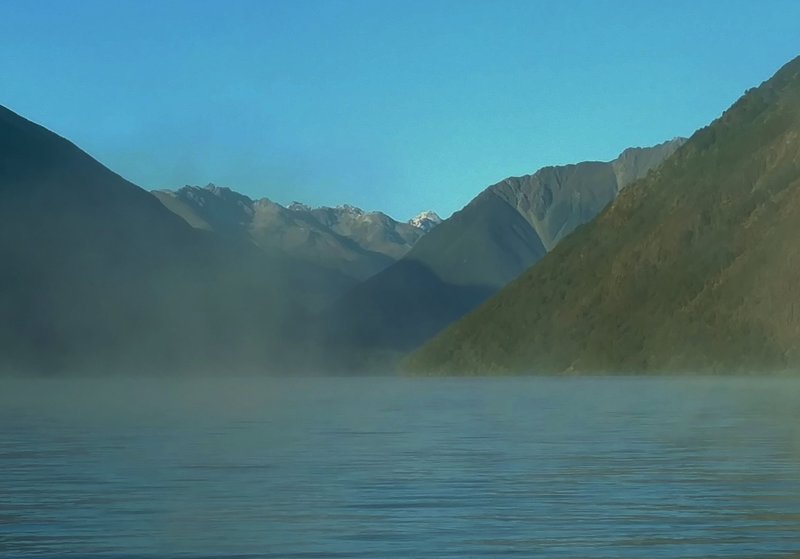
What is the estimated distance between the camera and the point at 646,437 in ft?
224

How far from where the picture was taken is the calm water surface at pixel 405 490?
30547 mm

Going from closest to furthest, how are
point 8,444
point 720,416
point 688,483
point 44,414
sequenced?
point 688,483, point 8,444, point 720,416, point 44,414

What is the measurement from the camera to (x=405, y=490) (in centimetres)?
4191

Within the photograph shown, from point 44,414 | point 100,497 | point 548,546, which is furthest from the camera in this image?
point 44,414

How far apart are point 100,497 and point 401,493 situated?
8.81 m

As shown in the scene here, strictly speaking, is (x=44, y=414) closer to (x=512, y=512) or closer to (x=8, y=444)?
(x=8, y=444)

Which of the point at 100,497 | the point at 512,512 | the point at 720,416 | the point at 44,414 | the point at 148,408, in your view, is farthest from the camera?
the point at 148,408

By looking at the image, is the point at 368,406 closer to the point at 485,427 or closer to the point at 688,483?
the point at 485,427

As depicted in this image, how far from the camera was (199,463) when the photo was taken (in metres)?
53.2

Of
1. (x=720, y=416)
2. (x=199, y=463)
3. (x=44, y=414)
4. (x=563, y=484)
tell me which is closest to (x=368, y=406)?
(x=44, y=414)

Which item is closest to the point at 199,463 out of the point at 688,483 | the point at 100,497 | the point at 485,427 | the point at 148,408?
the point at 100,497

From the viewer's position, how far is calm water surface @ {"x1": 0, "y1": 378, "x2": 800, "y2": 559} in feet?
100

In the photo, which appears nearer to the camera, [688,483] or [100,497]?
[100,497]

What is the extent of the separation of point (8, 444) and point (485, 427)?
1100 inches
